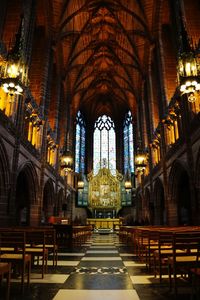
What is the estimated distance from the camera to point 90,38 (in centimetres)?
3055

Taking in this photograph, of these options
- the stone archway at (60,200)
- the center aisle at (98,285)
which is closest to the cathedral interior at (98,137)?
the center aisle at (98,285)

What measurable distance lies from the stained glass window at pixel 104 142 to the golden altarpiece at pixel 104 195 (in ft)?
22.9

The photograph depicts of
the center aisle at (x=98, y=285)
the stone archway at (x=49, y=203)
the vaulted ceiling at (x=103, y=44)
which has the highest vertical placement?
the vaulted ceiling at (x=103, y=44)

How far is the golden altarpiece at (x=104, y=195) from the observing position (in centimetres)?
3494

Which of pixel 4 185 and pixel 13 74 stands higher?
pixel 13 74

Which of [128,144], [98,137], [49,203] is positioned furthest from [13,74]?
[98,137]

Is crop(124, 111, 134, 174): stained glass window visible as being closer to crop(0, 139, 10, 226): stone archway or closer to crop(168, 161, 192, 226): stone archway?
crop(168, 161, 192, 226): stone archway

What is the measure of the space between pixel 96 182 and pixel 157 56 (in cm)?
1949

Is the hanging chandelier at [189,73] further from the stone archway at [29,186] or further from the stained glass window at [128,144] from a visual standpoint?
the stained glass window at [128,144]

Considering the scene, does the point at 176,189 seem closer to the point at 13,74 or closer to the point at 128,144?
the point at 13,74

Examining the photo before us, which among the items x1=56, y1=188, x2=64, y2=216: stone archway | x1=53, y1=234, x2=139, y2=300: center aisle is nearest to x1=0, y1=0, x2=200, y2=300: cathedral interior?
x1=53, y1=234, x2=139, y2=300: center aisle

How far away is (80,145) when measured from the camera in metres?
43.2

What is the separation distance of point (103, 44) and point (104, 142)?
18.4m

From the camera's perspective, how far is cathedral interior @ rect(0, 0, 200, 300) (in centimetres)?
662
